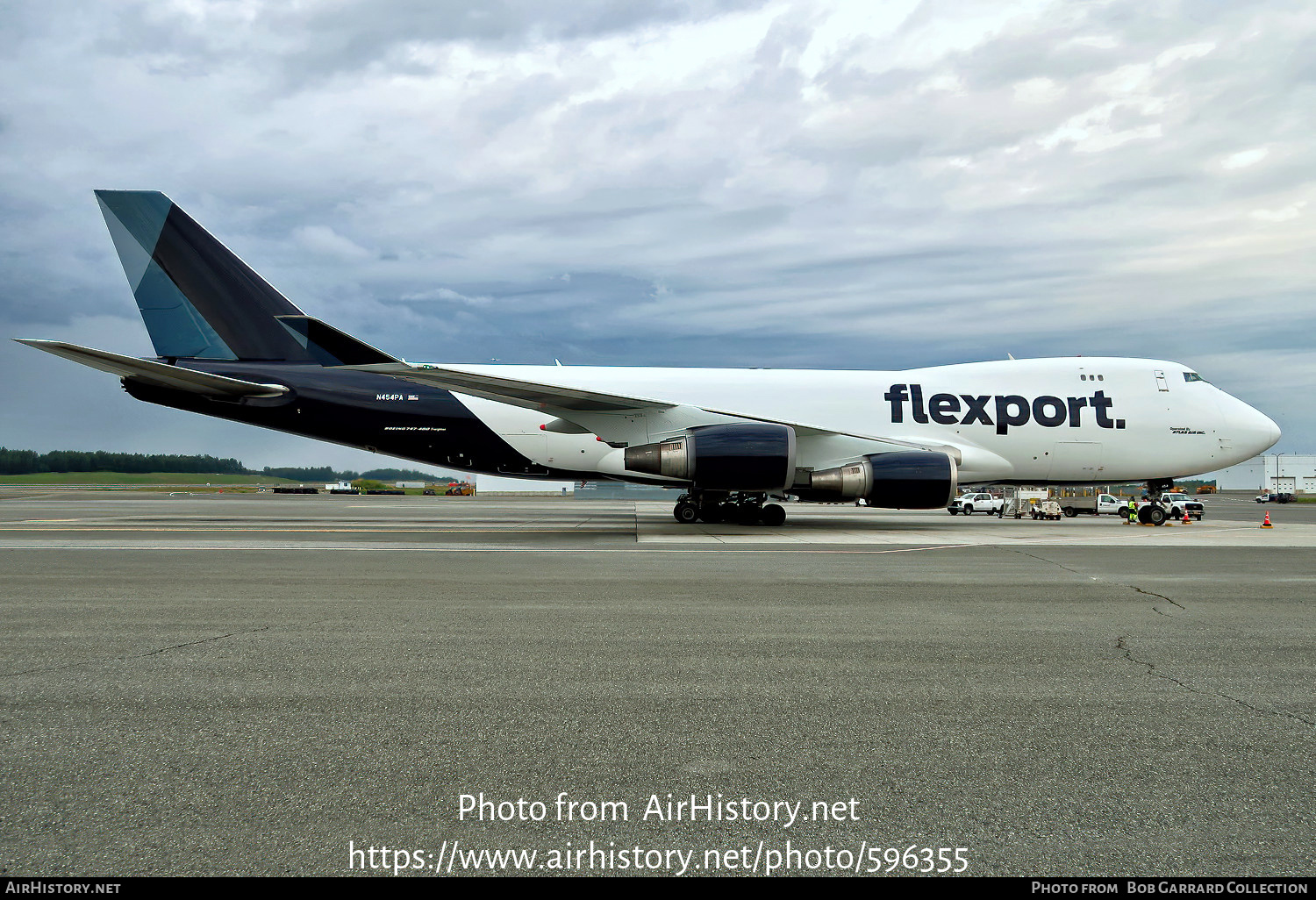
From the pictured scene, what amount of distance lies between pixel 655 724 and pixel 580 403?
15224 millimetres

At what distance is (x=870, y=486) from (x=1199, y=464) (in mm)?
10579

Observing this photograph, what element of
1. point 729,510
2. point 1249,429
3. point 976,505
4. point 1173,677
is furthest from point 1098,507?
point 1173,677

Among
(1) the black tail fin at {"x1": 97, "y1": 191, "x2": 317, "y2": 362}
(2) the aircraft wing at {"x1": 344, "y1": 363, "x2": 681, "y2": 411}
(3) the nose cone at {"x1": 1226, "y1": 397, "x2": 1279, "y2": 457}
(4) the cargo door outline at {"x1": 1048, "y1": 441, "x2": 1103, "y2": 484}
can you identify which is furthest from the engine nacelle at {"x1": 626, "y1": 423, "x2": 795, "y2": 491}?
(3) the nose cone at {"x1": 1226, "y1": 397, "x2": 1279, "y2": 457}

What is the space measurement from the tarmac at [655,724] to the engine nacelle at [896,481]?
926 centimetres

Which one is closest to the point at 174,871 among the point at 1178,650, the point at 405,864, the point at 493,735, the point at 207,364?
the point at 405,864

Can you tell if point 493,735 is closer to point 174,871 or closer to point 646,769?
point 646,769

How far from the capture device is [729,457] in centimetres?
1802

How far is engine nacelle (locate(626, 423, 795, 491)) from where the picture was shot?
1806cm

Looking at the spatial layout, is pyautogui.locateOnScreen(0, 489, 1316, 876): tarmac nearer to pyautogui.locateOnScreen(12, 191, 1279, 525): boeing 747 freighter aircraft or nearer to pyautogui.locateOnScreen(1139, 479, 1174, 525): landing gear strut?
pyautogui.locateOnScreen(12, 191, 1279, 525): boeing 747 freighter aircraft

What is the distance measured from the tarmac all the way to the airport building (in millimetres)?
97155

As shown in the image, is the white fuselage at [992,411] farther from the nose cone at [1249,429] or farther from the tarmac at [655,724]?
the tarmac at [655,724]

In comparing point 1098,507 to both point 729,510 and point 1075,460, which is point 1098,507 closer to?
point 1075,460

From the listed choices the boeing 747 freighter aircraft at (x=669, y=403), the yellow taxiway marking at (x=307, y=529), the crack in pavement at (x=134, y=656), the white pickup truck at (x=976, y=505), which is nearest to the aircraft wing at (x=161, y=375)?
the boeing 747 freighter aircraft at (x=669, y=403)

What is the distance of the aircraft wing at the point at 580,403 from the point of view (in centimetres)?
1655
